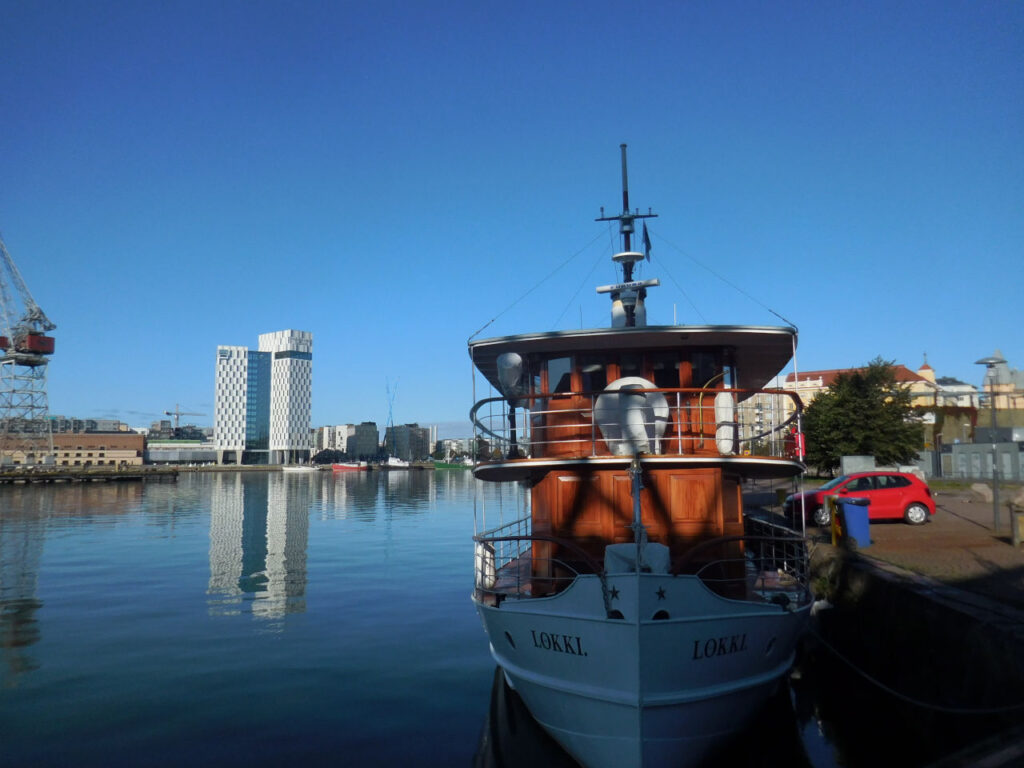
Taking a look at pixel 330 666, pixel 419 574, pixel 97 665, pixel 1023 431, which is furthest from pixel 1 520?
pixel 1023 431

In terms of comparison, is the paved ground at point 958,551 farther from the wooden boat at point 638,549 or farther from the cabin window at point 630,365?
the cabin window at point 630,365

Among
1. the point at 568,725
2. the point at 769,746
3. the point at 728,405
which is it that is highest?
the point at 728,405

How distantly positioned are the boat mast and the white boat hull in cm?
502

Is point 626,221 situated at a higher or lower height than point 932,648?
higher

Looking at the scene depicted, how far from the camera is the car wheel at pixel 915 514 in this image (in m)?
19.2

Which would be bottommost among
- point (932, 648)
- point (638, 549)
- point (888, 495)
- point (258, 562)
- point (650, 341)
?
point (258, 562)

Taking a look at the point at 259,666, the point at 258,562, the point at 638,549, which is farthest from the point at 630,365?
the point at 258,562

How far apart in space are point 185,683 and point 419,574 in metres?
11.3

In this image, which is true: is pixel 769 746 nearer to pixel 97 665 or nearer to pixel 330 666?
pixel 330 666

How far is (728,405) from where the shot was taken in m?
10.1

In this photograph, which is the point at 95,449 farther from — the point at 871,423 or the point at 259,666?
the point at 259,666

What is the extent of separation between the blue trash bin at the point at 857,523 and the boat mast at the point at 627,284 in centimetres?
609

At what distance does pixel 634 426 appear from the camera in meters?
9.52

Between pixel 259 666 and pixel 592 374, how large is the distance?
8152 mm
